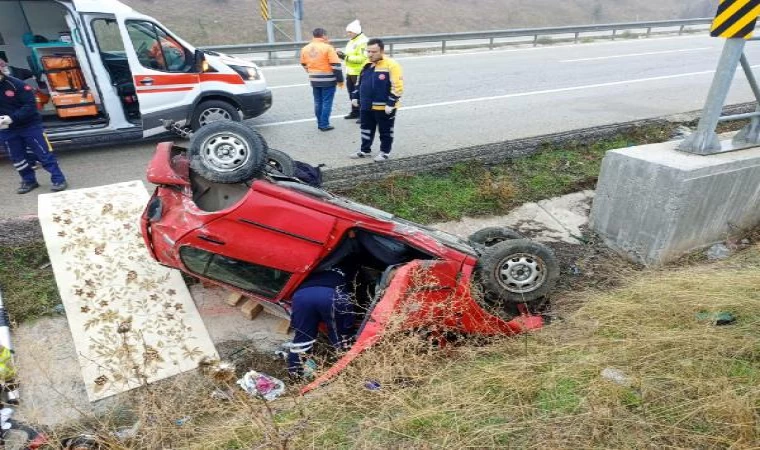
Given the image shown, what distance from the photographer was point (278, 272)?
372 centimetres

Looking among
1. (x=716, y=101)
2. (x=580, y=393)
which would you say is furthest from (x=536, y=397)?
(x=716, y=101)

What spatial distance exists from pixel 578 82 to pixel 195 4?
907 inches

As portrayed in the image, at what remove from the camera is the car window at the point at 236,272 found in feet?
12.1

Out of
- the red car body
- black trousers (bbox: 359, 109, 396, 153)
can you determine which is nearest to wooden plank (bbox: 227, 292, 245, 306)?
the red car body

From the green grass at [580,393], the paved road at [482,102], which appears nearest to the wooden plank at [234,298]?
the green grass at [580,393]

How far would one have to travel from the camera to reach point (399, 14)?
30219 mm

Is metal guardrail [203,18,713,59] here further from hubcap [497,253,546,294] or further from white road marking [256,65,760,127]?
hubcap [497,253,546,294]

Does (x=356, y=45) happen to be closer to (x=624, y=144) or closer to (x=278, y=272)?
(x=624, y=144)

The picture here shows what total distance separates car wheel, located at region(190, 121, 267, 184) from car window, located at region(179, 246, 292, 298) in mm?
586

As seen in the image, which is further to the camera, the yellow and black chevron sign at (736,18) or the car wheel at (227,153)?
the yellow and black chevron sign at (736,18)

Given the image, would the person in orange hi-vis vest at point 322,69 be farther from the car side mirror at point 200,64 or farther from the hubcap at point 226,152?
the hubcap at point 226,152

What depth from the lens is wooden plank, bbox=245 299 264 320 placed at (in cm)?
446

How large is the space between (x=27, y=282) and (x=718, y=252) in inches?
271

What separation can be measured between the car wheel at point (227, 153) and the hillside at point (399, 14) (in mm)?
19670
